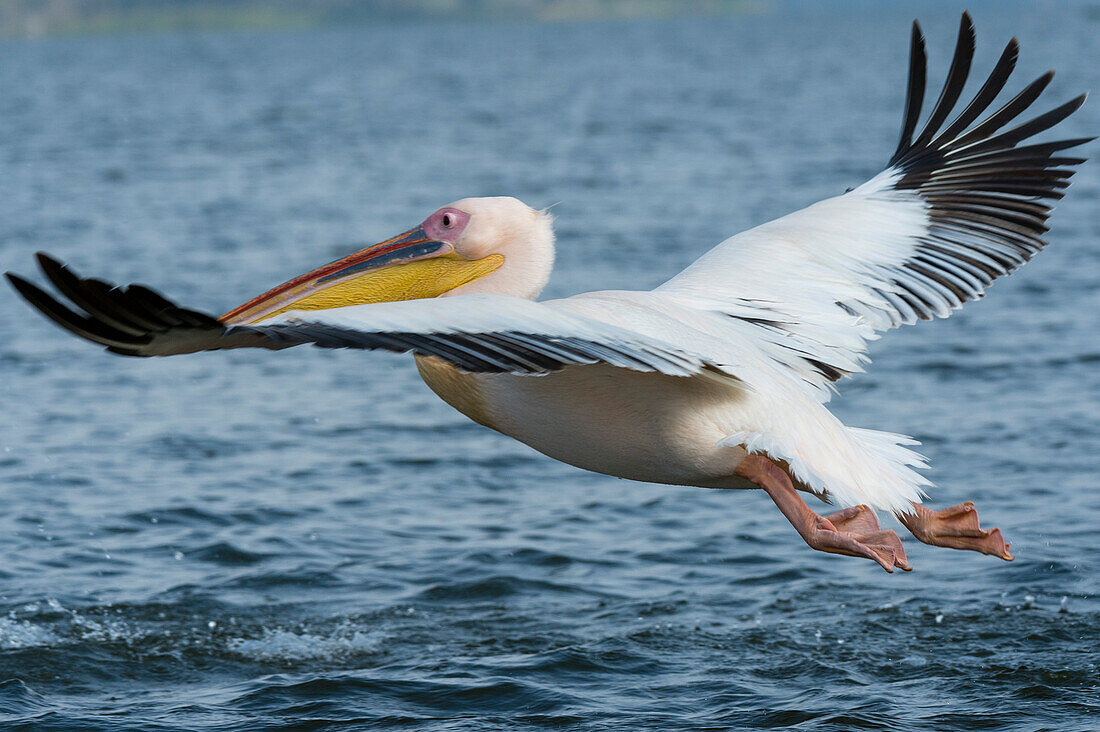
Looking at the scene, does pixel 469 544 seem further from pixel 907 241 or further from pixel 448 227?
pixel 907 241

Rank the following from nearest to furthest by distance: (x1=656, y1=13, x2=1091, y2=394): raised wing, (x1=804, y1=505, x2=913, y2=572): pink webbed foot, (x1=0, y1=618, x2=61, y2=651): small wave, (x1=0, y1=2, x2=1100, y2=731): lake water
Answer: (x1=804, y1=505, x2=913, y2=572): pink webbed foot < (x1=656, y1=13, x2=1091, y2=394): raised wing < (x1=0, y1=2, x2=1100, y2=731): lake water < (x1=0, y1=618, x2=61, y2=651): small wave

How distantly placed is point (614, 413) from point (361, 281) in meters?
1.01

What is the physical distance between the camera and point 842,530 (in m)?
4.46

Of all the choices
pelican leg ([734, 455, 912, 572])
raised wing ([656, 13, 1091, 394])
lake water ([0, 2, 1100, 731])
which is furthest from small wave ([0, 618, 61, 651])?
pelican leg ([734, 455, 912, 572])

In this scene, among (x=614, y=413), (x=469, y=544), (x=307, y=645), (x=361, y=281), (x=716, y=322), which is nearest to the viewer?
(x=614, y=413)

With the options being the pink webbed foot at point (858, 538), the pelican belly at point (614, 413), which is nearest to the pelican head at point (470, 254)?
the pelican belly at point (614, 413)

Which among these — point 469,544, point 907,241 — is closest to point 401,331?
point 907,241

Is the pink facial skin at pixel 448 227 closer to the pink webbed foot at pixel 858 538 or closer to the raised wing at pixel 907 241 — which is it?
the raised wing at pixel 907 241

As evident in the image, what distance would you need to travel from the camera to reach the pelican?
3.67 meters

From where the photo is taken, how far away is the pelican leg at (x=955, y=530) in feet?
15.7

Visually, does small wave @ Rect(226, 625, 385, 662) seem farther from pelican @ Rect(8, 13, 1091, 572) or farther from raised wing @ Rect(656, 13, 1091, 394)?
raised wing @ Rect(656, 13, 1091, 394)

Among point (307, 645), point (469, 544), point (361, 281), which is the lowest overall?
point (307, 645)

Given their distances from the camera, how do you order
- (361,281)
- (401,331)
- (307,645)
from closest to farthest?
(401,331) → (361,281) → (307,645)

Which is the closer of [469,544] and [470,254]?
[470,254]
